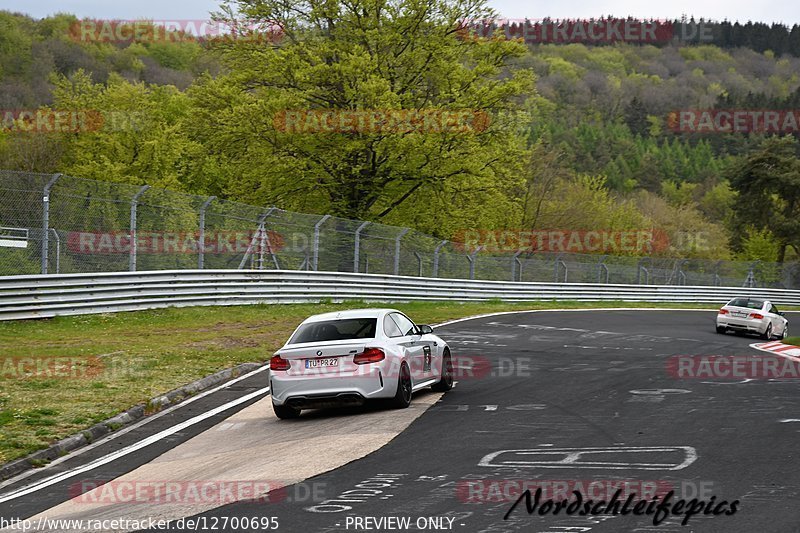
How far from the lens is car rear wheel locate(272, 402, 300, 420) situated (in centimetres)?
1201

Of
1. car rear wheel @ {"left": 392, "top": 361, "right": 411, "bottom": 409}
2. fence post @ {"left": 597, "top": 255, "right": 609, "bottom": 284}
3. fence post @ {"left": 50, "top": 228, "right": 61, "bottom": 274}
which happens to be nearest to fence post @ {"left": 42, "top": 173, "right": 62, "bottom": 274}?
fence post @ {"left": 50, "top": 228, "right": 61, "bottom": 274}

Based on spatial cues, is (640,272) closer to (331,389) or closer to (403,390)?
(403,390)

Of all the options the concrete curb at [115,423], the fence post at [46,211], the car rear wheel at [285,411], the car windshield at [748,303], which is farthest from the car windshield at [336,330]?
the car windshield at [748,303]

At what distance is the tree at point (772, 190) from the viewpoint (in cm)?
7688

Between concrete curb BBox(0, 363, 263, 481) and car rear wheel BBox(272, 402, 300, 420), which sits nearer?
concrete curb BBox(0, 363, 263, 481)

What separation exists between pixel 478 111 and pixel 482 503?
34493 mm

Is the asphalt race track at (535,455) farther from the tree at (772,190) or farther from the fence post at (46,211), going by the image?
the tree at (772,190)

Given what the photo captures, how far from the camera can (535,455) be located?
9109 millimetres

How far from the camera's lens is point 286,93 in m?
40.6

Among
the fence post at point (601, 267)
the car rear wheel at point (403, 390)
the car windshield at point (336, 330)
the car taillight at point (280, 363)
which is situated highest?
the car windshield at point (336, 330)

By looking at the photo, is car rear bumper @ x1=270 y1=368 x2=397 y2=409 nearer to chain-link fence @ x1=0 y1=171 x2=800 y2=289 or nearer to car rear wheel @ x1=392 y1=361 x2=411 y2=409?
car rear wheel @ x1=392 y1=361 x2=411 y2=409

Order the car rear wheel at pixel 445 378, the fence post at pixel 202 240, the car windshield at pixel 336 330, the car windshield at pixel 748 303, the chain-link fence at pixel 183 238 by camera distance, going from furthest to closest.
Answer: the car windshield at pixel 748 303, the fence post at pixel 202 240, the chain-link fence at pixel 183 238, the car rear wheel at pixel 445 378, the car windshield at pixel 336 330

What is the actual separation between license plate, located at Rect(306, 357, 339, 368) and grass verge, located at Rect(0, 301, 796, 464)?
2.59 meters

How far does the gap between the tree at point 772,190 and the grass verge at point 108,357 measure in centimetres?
5806
